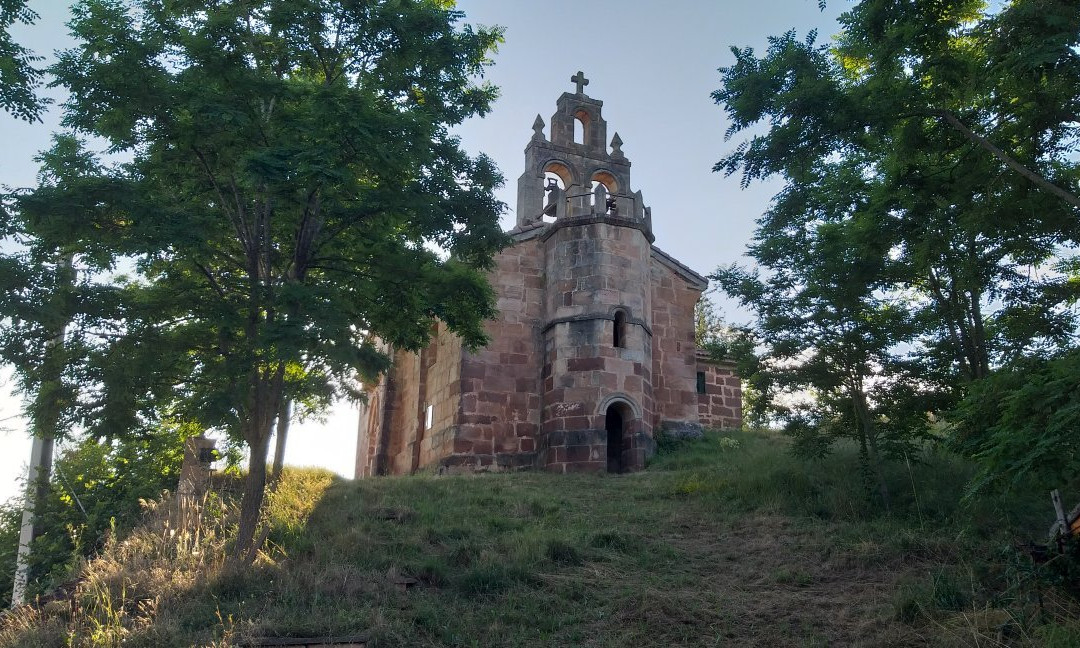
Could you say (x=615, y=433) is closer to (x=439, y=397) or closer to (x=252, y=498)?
(x=439, y=397)

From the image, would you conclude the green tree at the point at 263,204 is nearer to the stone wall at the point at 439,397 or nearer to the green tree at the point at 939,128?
the green tree at the point at 939,128

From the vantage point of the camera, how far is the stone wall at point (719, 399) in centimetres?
2500

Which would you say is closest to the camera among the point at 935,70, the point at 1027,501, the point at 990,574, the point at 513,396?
the point at 990,574

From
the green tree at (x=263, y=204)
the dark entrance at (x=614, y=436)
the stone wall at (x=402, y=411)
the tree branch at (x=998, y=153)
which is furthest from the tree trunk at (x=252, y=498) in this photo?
the stone wall at (x=402, y=411)

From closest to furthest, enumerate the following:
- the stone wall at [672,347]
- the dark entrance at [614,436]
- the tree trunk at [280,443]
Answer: the tree trunk at [280,443] → the dark entrance at [614,436] → the stone wall at [672,347]

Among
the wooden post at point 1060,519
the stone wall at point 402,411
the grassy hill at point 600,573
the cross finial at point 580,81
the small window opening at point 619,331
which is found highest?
the cross finial at point 580,81

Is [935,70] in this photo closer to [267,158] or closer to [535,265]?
[267,158]

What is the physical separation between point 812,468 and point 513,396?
8.75m

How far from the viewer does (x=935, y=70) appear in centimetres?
1059

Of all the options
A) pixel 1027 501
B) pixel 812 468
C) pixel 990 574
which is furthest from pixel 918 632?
pixel 812 468

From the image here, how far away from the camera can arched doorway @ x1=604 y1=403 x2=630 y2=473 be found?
70.0 feet

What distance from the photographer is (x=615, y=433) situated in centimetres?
2219

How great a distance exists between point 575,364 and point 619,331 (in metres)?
1.48

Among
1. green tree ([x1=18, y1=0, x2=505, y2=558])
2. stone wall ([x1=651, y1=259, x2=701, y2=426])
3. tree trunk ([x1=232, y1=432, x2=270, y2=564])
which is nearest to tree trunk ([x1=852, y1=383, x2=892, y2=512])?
green tree ([x1=18, y1=0, x2=505, y2=558])
